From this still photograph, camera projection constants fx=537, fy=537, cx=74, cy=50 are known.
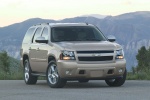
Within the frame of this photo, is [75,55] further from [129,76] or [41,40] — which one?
[129,76]

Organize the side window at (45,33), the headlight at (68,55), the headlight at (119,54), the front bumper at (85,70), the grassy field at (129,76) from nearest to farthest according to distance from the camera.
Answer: the front bumper at (85,70)
the headlight at (68,55)
the headlight at (119,54)
the side window at (45,33)
the grassy field at (129,76)

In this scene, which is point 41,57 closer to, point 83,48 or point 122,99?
point 83,48

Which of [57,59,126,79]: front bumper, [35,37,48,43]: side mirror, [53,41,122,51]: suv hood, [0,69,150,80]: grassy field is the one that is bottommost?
[0,69,150,80]: grassy field

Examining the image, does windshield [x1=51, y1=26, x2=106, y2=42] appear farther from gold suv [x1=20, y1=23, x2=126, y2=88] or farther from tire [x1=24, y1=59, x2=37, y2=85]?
tire [x1=24, y1=59, x2=37, y2=85]

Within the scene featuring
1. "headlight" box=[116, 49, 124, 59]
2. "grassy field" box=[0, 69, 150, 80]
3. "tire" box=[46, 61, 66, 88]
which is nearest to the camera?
"tire" box=[46, 61, 66, 88]

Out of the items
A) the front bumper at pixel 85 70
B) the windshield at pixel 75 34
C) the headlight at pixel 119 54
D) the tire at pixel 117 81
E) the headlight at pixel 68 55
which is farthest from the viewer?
the windshield at pixel 75 34

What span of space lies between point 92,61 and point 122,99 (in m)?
3.13

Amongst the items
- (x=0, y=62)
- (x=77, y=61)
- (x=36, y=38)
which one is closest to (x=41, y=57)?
(x=36, y=38)

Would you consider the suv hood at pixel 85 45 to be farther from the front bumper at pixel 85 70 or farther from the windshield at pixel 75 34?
the windshield at pixel 75 34

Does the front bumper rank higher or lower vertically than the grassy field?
higher

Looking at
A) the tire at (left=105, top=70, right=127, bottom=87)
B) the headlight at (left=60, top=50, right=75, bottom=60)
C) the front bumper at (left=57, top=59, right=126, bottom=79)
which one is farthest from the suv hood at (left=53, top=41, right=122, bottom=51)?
the tire at (left=105, top=70, right=127, bottom=87)

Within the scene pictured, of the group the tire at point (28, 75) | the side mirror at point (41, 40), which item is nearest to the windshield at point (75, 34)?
the side mirror at point (41, 40)

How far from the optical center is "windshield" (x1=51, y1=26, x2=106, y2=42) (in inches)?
590

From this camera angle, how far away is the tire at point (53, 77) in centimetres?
1412
